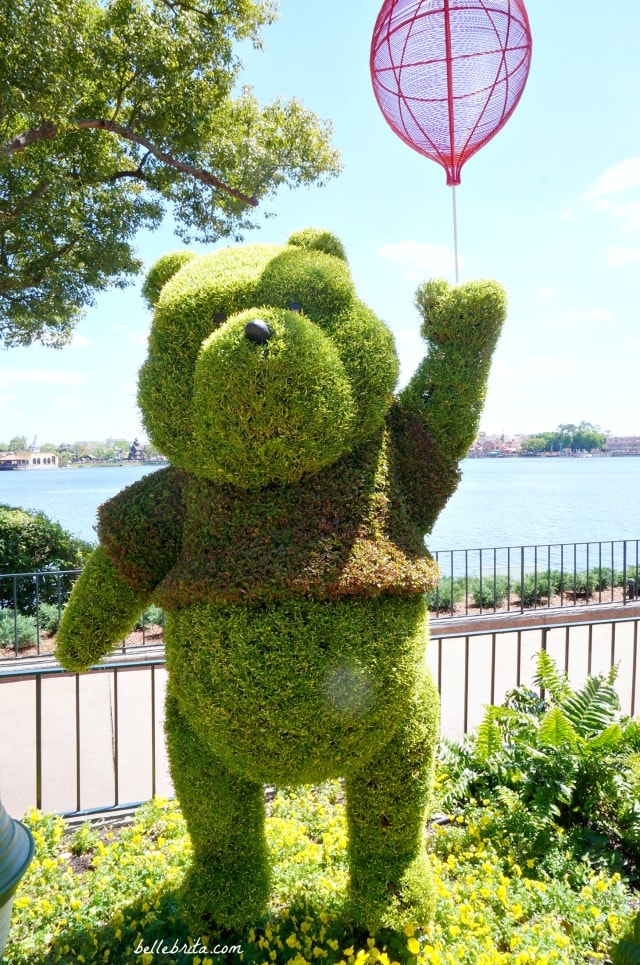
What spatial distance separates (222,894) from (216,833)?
0.25 meters

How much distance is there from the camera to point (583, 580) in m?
11.8

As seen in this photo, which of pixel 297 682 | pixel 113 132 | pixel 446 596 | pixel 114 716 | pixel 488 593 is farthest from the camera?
pixel 488 593

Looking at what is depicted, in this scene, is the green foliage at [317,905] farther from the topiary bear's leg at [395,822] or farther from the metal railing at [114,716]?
the metal railing at [114,716]

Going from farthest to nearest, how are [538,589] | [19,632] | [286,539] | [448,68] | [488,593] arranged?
1. [538,589]
2. [488,593]
3. [19,632]
4. [448,68]
5. [286,539]

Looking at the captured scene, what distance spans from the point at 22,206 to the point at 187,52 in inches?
127

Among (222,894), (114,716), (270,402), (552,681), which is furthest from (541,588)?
(270,402)

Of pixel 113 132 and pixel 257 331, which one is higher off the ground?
pixel 113 132

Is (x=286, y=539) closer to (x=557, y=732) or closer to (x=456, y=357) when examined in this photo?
(x=456, y=357)

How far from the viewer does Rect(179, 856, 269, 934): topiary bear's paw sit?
2.37m

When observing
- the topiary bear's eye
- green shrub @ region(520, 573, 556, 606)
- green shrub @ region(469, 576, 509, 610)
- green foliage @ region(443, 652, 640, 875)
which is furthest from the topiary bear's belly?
green shrub @ region(520, 573, 556, 606)

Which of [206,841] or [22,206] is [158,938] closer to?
[206,841]

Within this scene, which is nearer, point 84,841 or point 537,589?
point 84,841

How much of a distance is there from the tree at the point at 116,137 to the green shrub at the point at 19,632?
565 centimetres

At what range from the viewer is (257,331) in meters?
1.89
